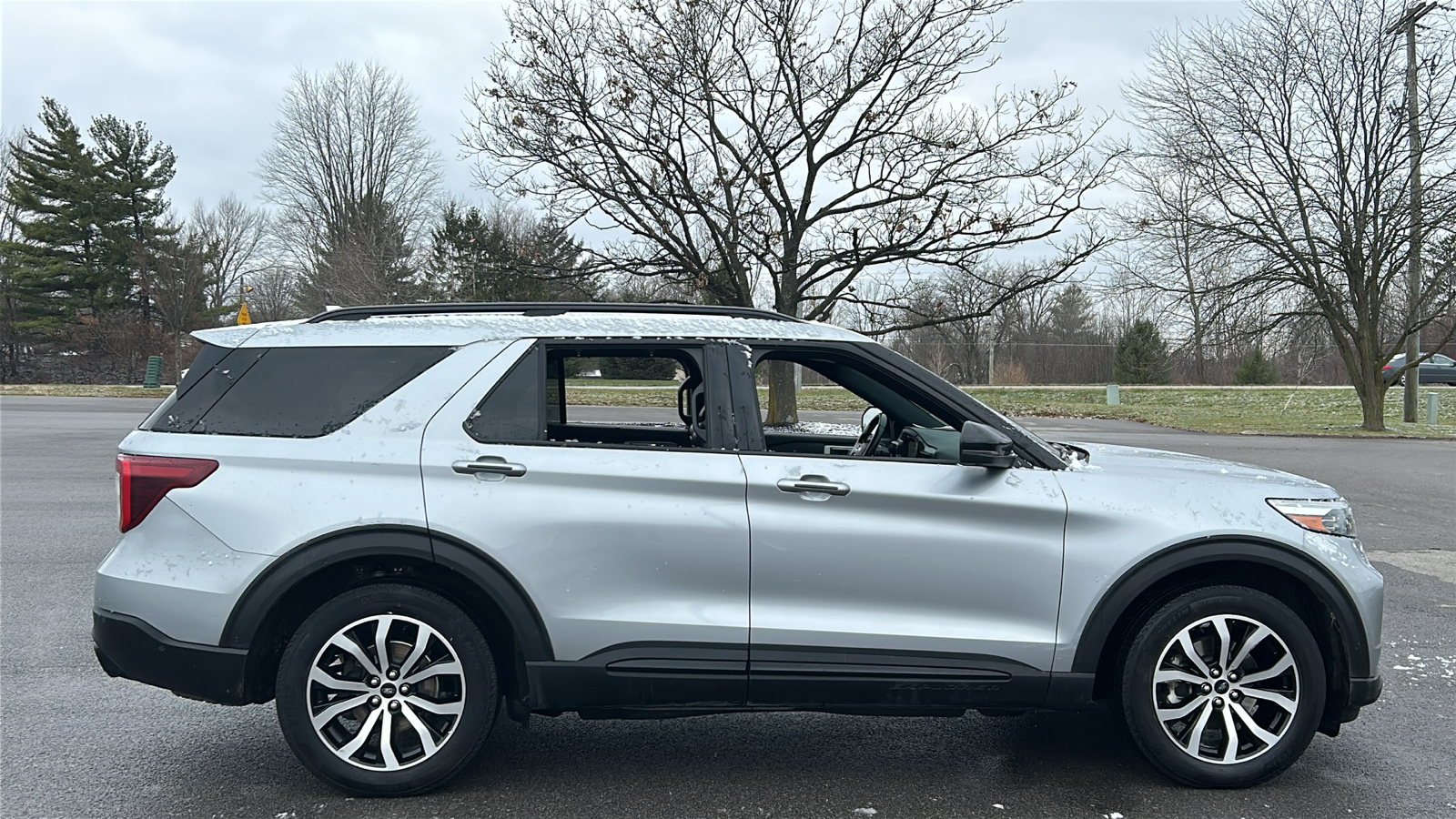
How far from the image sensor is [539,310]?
12.5ft

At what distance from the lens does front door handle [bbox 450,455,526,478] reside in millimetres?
3367

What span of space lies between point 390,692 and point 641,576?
3.15ft

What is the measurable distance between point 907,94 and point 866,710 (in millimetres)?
15522

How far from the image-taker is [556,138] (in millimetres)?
17188

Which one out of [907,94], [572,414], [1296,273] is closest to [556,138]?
[907,94]

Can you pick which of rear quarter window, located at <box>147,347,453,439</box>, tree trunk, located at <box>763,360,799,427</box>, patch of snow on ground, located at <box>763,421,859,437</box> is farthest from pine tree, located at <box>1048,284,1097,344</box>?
rear quarter window, located at <box>147,347,453,439</box>

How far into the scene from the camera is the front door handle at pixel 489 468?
3367mm

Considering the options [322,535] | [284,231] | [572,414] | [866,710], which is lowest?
[866,710]

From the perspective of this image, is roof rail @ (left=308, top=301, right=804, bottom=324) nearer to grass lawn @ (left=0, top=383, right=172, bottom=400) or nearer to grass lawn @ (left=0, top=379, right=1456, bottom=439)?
grass lawn @ (left=0, top=379, right=1456, bottom=439)

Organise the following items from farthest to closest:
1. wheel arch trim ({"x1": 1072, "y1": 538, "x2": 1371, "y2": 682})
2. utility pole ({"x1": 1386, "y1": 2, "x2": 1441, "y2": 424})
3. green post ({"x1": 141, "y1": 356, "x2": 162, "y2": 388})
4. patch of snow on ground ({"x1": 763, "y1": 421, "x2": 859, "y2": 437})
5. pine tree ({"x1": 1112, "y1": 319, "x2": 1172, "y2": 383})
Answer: pine tree ({"x1": 1112, "y1": 319, "x2": 1172, "y2": 383})
green post ({"x1": 141, "y1": 356, "x2": 162, "y2": 388})
utility pole ({"x1": 1386, "y1": 2, "x2": 1441, "y2": 424})
patch of snow on ground ({"x1": 763, "y1": 421, "x2": 859, "y2": 437})
wheel arch trim ({"x1": 1072, "y1": 538, "x2": 1371, "y2": 682})

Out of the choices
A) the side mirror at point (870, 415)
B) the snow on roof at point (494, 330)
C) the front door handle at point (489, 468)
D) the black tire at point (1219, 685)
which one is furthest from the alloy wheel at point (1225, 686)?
the front door handle at point (489, 468)

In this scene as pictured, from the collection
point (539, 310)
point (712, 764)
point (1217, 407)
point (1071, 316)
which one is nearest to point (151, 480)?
point (539, 310)

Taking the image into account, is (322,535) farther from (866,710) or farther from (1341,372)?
(1341,372)

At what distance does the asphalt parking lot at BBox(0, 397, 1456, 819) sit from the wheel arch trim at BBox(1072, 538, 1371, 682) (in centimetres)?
51
